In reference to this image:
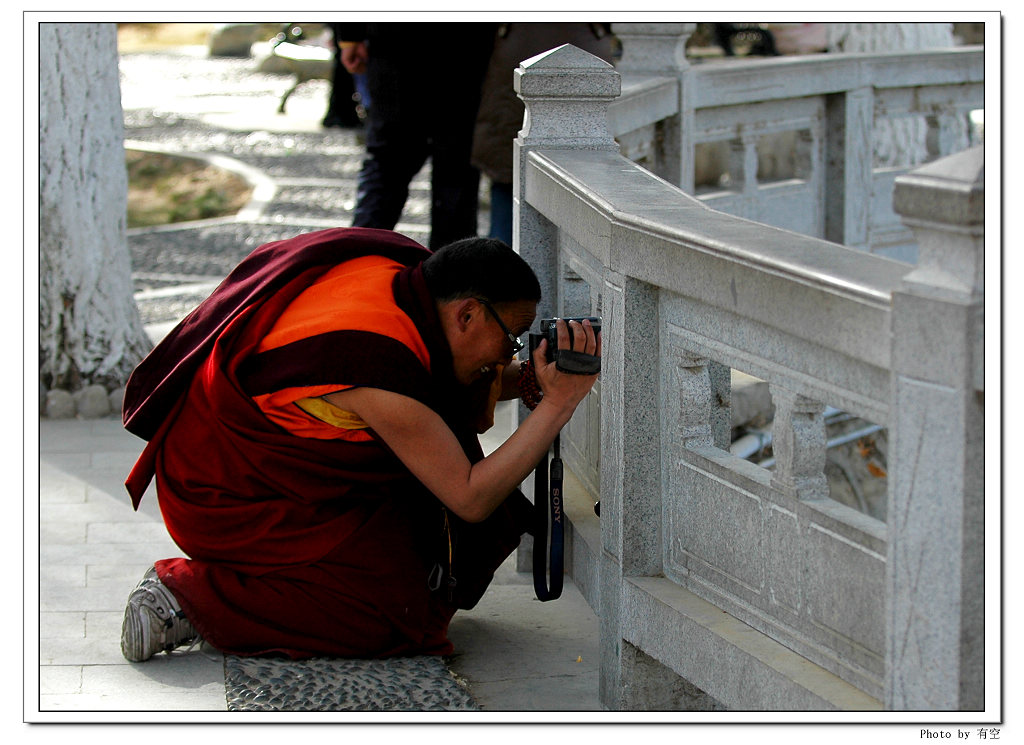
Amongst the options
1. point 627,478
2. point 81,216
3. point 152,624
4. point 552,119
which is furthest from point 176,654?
point 81,216

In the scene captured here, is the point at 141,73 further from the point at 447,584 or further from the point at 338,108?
the point at 447,584

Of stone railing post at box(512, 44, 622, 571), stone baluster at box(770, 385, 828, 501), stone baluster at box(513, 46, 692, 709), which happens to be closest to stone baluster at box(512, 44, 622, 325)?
stone railing post at box(512, 44, 622, 571)

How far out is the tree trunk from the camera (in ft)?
18.6

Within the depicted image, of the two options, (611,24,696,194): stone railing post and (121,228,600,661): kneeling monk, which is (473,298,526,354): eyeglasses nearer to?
(121,228,600,661): kneeling monk

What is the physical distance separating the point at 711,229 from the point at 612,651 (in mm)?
1054

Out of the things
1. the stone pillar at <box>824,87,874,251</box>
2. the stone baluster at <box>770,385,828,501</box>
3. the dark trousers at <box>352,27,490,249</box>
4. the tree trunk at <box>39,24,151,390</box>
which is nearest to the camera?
the stone baluster at <box>770,385,828,501</box>

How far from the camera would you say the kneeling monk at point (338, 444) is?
320 cm

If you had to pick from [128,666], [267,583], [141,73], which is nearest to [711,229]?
[267,583]

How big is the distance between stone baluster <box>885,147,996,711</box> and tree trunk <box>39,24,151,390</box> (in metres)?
4.25

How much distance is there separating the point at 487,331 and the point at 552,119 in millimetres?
1040

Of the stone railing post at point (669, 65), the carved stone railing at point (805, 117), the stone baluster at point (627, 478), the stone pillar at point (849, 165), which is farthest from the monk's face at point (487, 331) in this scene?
the stone pillar at point (849, 165)

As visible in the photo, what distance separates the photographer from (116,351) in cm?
582

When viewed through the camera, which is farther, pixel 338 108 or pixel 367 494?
pixel 338 108

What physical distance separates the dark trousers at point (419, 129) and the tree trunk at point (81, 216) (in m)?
1.18
